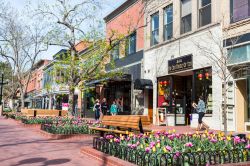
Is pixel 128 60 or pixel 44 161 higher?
pixel 128 60

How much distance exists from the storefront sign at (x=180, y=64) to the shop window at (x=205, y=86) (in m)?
0.70

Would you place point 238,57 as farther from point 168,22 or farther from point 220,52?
point 168,22

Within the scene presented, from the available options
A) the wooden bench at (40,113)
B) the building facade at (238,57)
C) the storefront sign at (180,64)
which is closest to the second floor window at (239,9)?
the building facade at (238,57)

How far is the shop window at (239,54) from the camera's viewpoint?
14.7m

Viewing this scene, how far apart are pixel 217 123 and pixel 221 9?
555 cm

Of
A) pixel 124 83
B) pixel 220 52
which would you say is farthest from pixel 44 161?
pixel 124 83

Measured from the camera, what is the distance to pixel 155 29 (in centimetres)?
2305

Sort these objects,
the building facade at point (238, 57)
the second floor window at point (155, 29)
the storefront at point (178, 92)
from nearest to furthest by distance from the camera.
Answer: the building facade at point (238, 57), the storefront at point (178, 92), the second floor window at point (155, 29)

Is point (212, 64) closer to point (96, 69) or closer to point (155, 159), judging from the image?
point (96, 69)

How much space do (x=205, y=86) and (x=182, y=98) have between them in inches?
126

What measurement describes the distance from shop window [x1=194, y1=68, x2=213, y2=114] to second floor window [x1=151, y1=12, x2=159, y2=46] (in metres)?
5.62

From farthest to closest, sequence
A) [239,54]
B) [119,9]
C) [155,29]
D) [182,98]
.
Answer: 1. [119,9]
2. [155,29]
3. [182,98]
4. [239,54]

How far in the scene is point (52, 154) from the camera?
9.30 meters

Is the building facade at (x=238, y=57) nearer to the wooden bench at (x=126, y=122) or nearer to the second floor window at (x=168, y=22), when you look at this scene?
the second floor window at (x=168, y=22)
